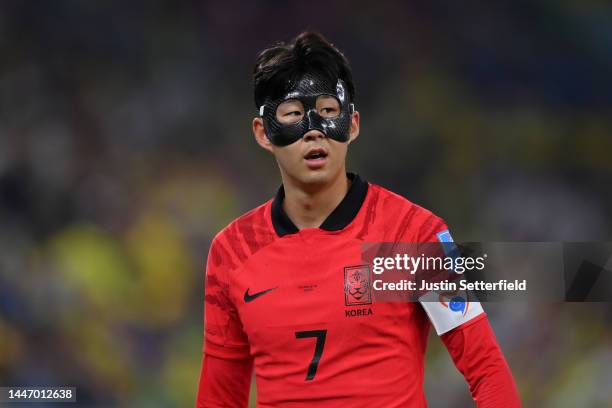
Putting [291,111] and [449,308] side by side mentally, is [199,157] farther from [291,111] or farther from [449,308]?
[449,308]

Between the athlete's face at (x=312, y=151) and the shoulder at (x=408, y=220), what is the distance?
158mm

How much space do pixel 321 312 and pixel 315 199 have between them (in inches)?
12.8

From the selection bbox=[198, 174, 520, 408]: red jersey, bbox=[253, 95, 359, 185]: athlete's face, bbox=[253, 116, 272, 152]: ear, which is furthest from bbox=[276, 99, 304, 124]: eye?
bbox=[198, 174, 520, 408]: red jersey

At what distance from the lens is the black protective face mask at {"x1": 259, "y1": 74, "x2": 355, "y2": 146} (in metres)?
2.23

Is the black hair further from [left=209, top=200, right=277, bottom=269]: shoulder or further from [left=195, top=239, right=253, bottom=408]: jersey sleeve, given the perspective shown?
[left=195, top=239, right=253, bottom=408]: jersey sleeve

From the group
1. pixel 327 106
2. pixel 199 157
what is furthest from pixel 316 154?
pixel 199 157

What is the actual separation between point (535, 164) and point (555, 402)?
122cm

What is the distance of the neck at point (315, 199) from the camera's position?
224cm

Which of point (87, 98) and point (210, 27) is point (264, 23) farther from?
point (87, 98)

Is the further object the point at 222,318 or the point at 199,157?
the point at 199,157

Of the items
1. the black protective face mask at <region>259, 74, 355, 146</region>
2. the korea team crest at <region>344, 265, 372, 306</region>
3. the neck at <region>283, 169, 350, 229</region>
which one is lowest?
the korea team crest at <region>344, 265, 372, 306</region>

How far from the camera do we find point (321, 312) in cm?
208

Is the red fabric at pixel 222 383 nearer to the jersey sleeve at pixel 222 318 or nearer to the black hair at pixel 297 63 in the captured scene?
the jersey sleeve at pixel 222 318

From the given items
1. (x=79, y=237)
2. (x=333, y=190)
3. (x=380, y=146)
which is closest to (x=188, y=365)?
(x=79, y=237)
